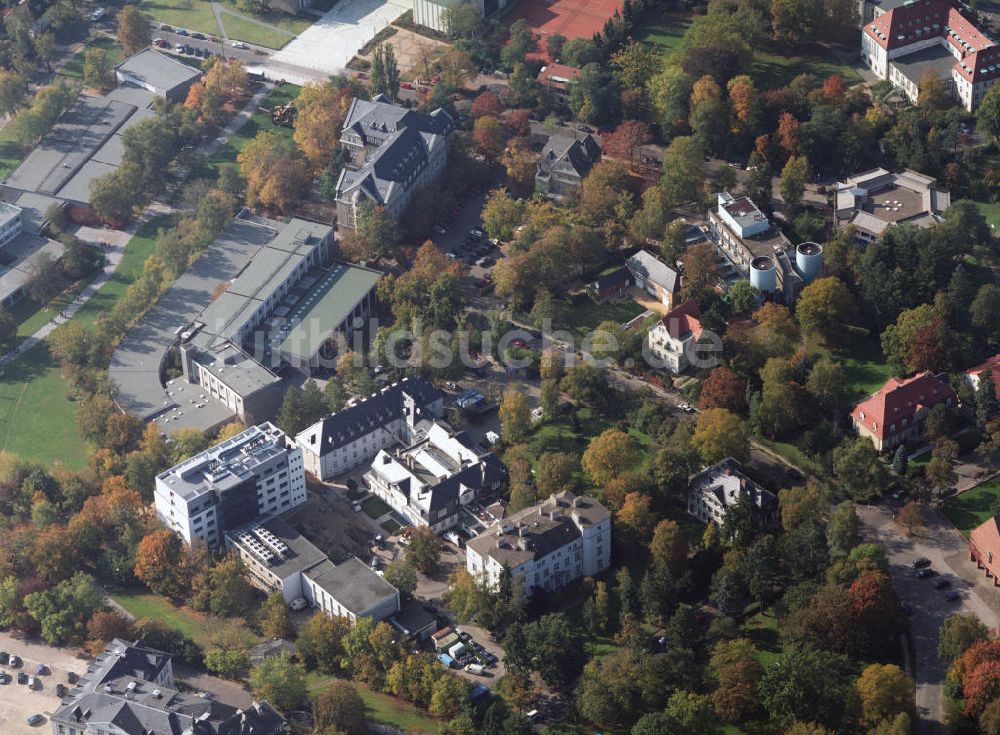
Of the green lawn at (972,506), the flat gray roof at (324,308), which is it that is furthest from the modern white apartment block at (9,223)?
the green lawn at (972,506)

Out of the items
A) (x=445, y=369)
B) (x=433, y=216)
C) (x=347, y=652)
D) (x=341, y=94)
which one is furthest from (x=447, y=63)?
(x=347, y=652)

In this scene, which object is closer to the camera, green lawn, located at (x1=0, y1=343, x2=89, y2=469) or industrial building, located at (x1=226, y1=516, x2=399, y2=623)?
industrial building, located at (x1=226, y1=516, x2=399, y2=623)

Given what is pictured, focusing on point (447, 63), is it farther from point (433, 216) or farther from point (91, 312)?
point (91, 312)

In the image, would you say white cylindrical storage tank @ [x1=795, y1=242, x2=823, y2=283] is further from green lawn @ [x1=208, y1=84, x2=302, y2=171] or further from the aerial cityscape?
green lawn @ [x1=208, y1=84, x2=302, y2=171]

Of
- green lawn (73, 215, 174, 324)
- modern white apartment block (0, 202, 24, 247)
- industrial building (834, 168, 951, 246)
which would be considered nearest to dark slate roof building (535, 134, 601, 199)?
industrial building (834, 168, 951, 246)

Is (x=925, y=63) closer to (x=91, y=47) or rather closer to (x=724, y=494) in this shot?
(x=724, y=494)

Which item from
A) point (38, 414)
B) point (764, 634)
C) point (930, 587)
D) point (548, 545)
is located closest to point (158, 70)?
point (38, 414)

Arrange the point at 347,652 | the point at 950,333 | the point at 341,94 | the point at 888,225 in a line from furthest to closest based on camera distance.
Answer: the point at 341,94, the point at 888,225, the point at 950,333, the point at 347,652

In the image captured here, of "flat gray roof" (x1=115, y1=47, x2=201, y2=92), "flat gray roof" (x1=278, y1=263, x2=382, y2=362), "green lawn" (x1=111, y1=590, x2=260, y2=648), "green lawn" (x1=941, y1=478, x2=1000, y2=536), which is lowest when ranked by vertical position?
"green lawn" (x1=111, y1=590, x2=260, y2=648)
